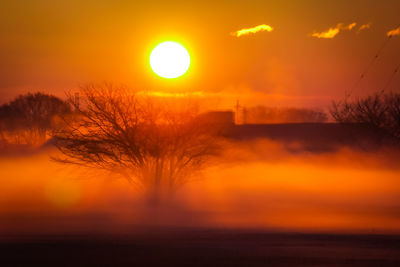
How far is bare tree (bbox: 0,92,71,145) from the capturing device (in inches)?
2756

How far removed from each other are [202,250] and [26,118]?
67641mm

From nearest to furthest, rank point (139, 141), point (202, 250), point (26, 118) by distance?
1. point (202, 250)
2. point (139, 141)
3. point (26, 118)

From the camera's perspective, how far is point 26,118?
76.0m

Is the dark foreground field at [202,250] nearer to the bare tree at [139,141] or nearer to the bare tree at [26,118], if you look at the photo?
the bare tree at [139,141]

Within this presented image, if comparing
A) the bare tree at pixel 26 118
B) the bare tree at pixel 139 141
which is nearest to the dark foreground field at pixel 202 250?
the bare tree at pixel 139 141

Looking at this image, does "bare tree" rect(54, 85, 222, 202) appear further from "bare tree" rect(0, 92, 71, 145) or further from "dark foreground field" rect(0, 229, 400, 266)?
"bare tree" rect(0, 92, 71, 145)

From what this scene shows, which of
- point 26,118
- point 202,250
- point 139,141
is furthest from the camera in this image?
point 26,118

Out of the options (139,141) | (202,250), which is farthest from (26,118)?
(202,250)

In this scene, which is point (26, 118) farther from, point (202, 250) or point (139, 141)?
point (202, 250)

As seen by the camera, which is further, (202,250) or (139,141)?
(139,141)

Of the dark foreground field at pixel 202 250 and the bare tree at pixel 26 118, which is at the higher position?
the bare tree at pixel 26 118

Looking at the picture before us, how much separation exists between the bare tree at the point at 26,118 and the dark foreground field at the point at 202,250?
54519 mm

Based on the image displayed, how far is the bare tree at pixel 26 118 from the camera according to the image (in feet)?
230

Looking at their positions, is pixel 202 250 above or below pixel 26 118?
below
